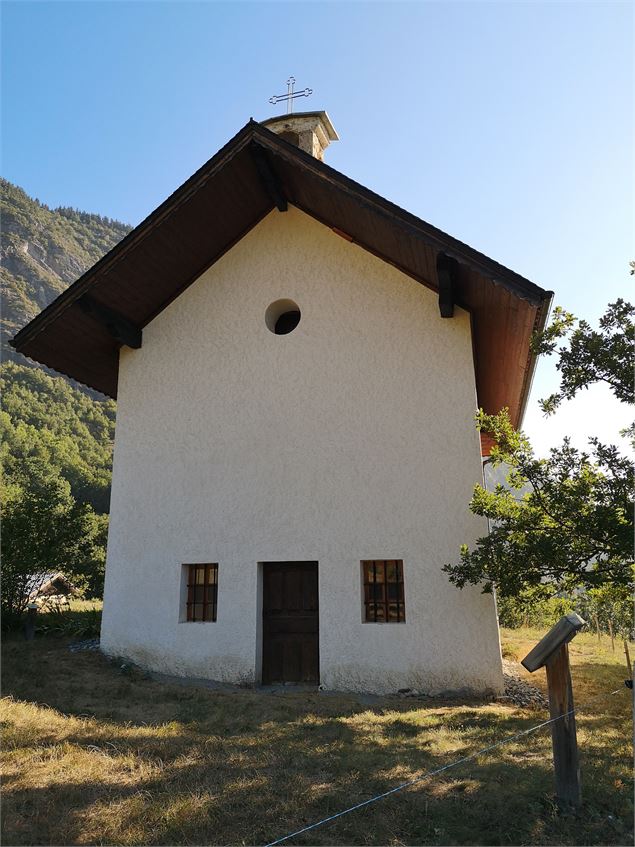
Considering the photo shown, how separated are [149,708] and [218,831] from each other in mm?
3708

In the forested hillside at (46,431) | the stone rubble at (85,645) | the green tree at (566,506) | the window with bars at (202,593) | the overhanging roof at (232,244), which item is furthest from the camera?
the forested hillside at (46,431)

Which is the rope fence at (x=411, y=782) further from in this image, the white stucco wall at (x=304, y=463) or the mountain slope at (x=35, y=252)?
the mountain slope at (x=35, y=252)

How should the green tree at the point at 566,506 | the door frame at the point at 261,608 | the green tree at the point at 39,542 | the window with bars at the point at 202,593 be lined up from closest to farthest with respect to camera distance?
the green tree at the point at 566,506
the door frame at the point at 261,608
the window with bars at the point at 202,593
the green tree at the point at 39,542

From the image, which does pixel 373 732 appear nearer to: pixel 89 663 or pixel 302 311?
pixel 89 663

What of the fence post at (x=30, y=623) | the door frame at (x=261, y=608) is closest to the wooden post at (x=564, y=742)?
the door frame at (x=261, y=608)

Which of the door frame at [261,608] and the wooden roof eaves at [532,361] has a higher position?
the wooden roof eaves at [532,361]

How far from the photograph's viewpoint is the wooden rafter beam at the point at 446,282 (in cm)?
823

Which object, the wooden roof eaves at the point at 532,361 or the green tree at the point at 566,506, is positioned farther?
the wooden roof eaves at the point at 532,361

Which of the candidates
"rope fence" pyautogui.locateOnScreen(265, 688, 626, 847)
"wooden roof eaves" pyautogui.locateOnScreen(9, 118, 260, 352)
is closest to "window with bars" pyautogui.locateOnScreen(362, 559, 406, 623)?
"rope fence" pyautogui.locateOnScreen(265, 688, 626, 847)

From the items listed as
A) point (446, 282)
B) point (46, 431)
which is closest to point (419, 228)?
point (446, 282)

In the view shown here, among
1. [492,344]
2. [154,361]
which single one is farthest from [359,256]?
[154,361]

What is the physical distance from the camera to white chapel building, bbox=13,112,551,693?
820cm

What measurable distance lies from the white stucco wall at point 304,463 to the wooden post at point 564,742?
3863mm

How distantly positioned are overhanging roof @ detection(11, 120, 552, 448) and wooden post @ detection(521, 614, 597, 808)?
14.7 ft
